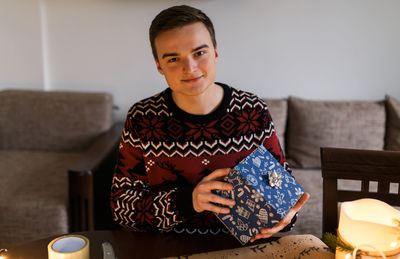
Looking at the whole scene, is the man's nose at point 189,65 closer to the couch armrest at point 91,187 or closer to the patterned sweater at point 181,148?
the patterned sweater at point 181,148

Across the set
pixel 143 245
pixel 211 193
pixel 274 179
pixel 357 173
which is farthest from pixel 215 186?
→ pixel 357 173

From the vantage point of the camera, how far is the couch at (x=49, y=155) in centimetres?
183

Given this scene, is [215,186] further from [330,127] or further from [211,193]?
[330,127]

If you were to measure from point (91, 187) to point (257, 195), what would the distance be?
1216mm

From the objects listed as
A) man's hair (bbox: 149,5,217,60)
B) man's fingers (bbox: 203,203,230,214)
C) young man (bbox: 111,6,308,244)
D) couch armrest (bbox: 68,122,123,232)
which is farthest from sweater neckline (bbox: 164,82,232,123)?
couch armrest (bbox: 68,122,123,232)

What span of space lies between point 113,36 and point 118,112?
0.53 meters

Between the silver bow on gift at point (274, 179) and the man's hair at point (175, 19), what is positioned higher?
the man's hair at point (175, 19)

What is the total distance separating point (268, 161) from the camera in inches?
34.8

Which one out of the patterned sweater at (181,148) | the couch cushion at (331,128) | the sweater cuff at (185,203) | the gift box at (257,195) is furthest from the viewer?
the couch cushion at (331,128)

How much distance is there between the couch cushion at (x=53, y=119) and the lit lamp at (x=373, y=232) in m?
1.98

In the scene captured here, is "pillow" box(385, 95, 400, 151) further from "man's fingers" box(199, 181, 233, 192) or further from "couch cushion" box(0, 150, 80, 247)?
"couch cushion" box(0, 150, 80, 247)

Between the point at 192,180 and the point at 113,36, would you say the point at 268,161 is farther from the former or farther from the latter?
the point at 113,36

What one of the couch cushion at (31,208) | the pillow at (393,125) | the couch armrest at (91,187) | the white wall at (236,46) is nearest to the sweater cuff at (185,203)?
the couch armrest at (91,187)

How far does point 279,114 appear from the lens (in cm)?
235
